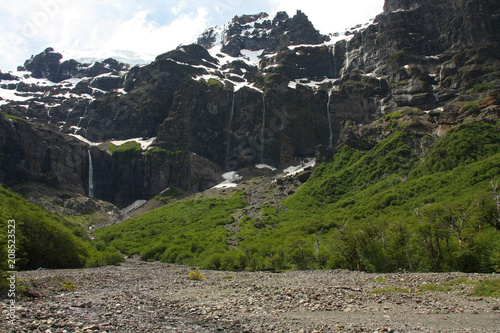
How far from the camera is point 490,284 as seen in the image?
75.0 ft

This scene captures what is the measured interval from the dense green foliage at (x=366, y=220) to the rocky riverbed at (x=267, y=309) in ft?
43.5

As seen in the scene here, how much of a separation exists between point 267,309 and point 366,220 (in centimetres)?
5334

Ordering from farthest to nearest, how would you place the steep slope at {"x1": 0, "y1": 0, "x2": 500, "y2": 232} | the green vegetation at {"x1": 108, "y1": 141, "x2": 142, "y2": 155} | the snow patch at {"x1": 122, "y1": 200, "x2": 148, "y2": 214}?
the green vegetation at {"x1": 108, "y1": 141, "x2": 142, "y2": 155}, the snow patch at {"x1": 122, "y1": 200, "x2": 148, "y2": 214}, the steep slope at {"x1": 0, "y1": 0, "x2": 500, "y2": 232}

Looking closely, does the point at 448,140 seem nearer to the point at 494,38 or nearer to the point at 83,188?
the point at 494,38

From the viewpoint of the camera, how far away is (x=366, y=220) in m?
68.2

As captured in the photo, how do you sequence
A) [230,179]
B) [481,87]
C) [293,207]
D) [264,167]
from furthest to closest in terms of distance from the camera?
[264,167]
[230,179]
[481,87]
[293,207]

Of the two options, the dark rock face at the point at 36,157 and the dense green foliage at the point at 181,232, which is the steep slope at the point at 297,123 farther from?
the dense green foliage at the point at 181,232

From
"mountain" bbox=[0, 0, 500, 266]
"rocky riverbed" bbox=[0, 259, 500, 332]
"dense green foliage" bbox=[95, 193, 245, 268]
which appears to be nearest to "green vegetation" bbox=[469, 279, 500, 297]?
"rocky riverbed" bbox=[0, 259, 500, 332]

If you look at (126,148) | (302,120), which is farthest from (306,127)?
(126,148)

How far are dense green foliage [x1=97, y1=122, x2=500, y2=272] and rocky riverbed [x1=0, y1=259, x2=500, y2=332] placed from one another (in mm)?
13250

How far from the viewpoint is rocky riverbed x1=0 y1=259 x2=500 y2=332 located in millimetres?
15469

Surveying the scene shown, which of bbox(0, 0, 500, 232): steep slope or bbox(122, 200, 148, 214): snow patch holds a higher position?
bbox(0, 0, 500, 232): steep slope

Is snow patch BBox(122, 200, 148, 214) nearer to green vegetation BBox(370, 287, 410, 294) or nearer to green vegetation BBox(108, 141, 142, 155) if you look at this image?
green vegetation BBox(108, 141, 142, 155)

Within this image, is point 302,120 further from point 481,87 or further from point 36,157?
point 36,157
